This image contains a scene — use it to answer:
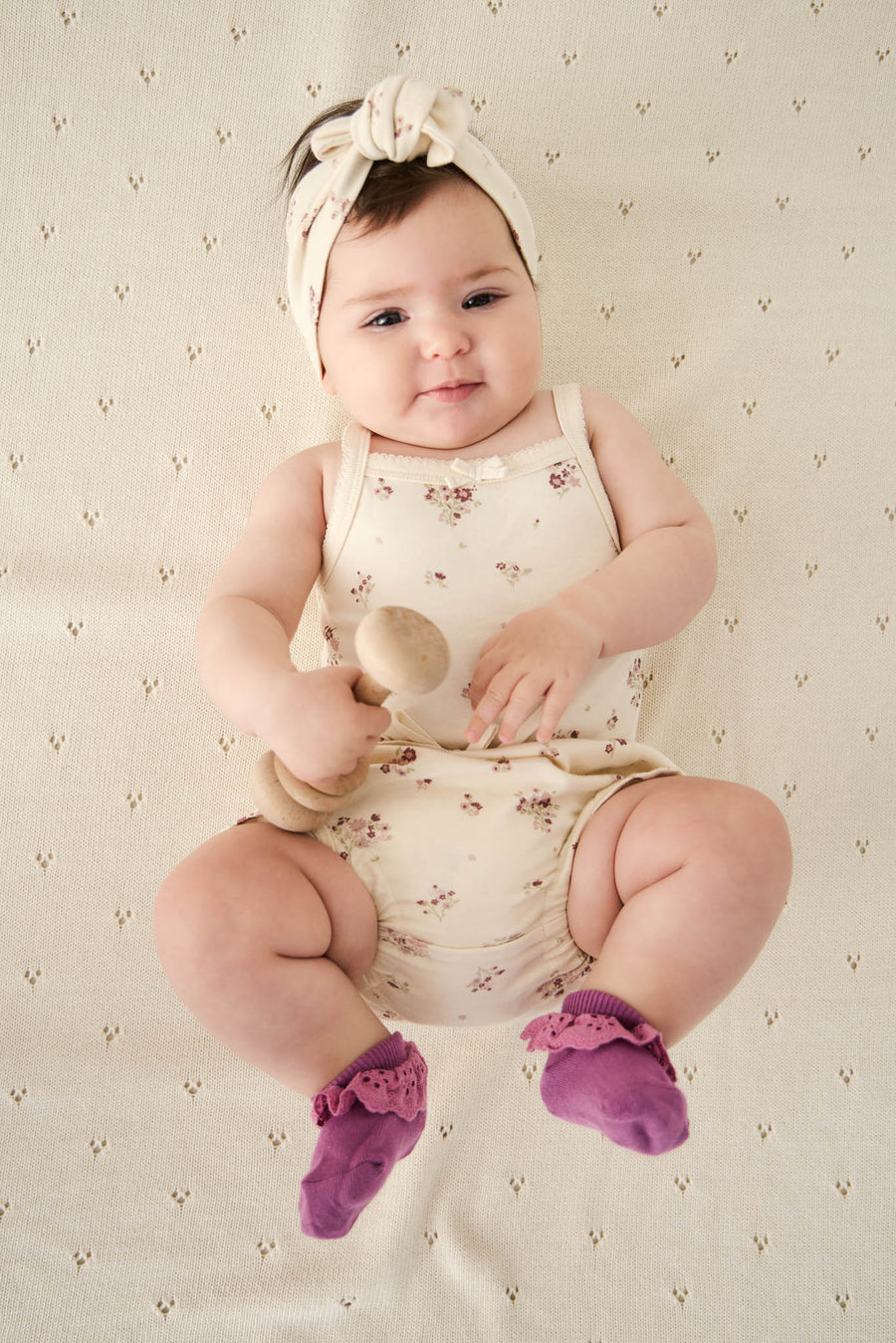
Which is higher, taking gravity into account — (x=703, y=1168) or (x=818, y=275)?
(x=818, y=275)

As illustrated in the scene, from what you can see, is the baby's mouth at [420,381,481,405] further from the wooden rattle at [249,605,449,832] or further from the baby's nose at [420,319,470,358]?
the wooden rattle at [249,605,449,832]

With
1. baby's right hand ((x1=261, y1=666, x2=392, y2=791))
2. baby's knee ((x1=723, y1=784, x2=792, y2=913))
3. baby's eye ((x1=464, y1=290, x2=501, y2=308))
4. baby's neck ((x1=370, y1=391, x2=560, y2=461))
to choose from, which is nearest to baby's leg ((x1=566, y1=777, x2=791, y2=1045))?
baby's knee ((x1=723, y1=784, x2=792, y2=913))

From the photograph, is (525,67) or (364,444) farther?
(525,67)

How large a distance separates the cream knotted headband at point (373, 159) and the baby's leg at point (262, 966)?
1.78 feet

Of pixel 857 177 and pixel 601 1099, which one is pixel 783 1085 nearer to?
pixel 601 1099

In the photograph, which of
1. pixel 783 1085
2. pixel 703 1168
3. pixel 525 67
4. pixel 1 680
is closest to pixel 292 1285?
pixel 703 1168

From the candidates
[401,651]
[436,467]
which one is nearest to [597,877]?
[401,651]

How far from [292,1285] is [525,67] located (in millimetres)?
1341

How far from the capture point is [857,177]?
47.9 inches

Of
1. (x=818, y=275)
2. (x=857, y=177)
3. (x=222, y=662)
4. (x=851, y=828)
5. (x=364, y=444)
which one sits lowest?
(x=851, y=828)

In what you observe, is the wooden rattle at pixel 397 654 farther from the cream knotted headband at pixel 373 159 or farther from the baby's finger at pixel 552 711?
the cream knotted headband at pixel 373 159

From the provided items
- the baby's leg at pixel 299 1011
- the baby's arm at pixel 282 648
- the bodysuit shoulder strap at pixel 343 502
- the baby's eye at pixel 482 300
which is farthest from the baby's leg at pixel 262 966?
the baby's eye at pixel 482 300

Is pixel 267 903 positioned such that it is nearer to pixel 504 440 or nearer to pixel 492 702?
pixel 492 702

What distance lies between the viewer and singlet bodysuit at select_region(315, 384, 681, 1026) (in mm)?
900
